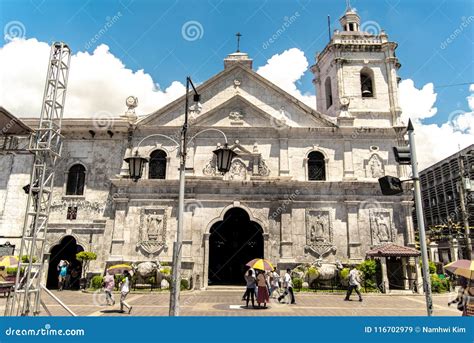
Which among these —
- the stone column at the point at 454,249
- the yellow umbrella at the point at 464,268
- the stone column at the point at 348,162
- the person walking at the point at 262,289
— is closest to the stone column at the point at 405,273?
the stone column at the point at 348,162

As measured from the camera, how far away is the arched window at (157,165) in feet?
79.9

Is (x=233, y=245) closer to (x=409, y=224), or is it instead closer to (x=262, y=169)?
(x=262, y=169)

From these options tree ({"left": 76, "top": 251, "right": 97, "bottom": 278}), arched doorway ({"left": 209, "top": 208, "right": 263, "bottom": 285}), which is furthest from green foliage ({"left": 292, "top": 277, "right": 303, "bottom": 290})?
tree ({"left": 76, "top": 251, "right": 97, "bottom": 278})

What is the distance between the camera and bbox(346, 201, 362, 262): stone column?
22.2 m

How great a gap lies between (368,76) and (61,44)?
901 inches

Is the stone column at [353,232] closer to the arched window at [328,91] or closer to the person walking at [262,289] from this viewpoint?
the person walking at [262,289]

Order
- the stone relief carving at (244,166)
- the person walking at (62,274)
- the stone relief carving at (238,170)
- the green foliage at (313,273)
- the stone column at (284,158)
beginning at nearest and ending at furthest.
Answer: the green foliage at (313,273)
the person walking at (62,274)
the stone relief carving at (238,170)
the stone relief carving at (244,166)
the stone column at (284,158)

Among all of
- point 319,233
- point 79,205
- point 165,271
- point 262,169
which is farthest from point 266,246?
point 79,205

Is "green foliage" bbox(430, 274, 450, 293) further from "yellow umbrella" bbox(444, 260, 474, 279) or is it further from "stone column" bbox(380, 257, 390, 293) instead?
"yellow umbrella" bbox(444, 260, 474, 279)

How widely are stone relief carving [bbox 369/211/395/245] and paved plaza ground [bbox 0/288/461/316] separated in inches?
157

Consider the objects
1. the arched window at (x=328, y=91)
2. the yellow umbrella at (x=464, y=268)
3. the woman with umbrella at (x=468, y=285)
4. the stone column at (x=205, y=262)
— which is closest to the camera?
the woman with umbrella at (x=468, y=285)

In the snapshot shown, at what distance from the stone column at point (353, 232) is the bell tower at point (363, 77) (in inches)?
256

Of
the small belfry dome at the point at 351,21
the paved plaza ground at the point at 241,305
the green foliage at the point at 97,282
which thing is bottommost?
the paved plaza ground at the point at 241,305

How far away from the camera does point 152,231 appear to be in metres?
22.6
